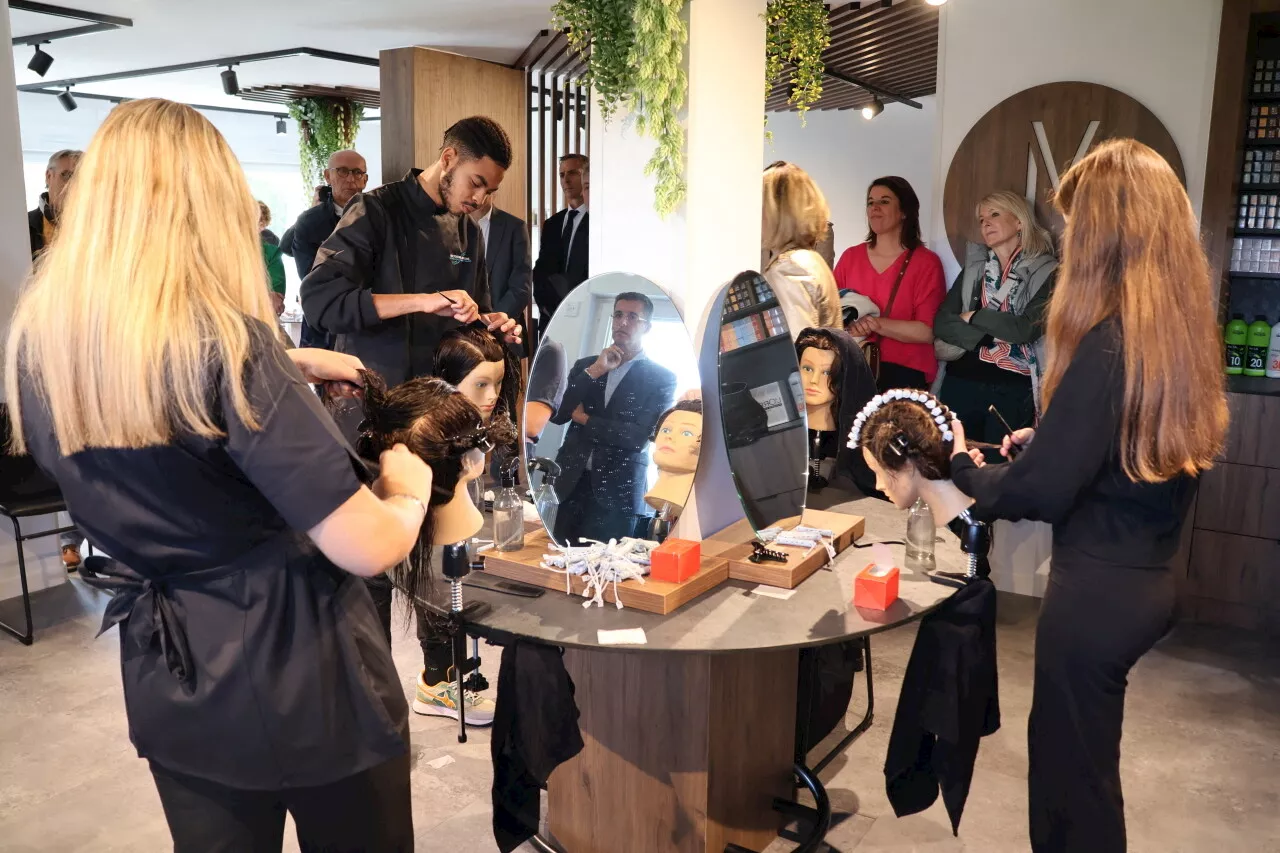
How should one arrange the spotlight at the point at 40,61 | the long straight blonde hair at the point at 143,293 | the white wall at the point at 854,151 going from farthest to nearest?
the white wall at the point at 854,151, the spotlight at the point at 40,61, the long straight blonde hair at the point at 143,293

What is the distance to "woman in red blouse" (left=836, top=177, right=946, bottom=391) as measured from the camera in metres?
4.19

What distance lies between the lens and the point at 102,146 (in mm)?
1216

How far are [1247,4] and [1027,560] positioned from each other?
90.9 inches

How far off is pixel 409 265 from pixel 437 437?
130cm

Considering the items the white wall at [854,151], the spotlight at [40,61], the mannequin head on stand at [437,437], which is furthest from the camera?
the white wall at [854,151]

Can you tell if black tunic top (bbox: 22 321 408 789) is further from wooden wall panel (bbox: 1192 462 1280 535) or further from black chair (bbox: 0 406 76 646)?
wooden wall panel (bbox: 1192 462 1280 535)

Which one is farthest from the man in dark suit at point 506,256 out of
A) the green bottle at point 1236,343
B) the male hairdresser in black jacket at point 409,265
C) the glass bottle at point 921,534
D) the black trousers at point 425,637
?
the green bottle at point 1236,343

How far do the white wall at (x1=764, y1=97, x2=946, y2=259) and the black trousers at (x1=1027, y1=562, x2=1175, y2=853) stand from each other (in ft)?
28.3

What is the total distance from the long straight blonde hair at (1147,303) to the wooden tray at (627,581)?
75 cm

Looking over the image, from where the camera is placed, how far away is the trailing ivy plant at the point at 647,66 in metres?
2.08

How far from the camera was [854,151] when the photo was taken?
10.5 metres

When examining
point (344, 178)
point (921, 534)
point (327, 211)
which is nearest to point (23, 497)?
point (327, 211)

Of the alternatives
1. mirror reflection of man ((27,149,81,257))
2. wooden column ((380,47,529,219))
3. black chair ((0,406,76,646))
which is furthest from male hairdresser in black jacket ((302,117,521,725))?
wooden column ((380,47,529,219))

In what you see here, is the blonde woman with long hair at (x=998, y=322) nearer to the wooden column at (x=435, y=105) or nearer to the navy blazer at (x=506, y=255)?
the navy blazer at (x=506, y=255)
